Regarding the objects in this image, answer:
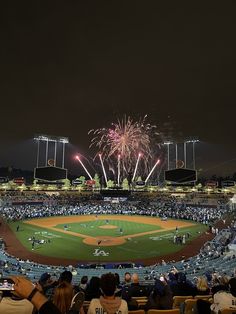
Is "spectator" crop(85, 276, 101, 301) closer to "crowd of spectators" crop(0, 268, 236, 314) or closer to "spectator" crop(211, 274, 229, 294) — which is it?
"crowd of spectators" crop(0, 268, 236, 314)

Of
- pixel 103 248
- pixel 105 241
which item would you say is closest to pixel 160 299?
pixel 103 248

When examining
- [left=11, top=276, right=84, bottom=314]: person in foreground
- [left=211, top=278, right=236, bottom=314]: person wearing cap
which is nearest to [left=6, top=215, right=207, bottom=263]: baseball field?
[left=211, top=278, right=236, bottom=314]: person wearing cap

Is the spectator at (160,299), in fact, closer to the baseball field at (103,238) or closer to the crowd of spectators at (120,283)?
the crowd of spectators at (120,283)

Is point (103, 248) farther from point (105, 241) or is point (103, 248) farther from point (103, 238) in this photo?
point (103, 238)

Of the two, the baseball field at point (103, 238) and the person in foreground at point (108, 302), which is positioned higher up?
the person in foreground at point (108, 302)

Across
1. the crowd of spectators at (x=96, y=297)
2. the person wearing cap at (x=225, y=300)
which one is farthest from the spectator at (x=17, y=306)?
the person wearing cap at (x=225, y=300)
